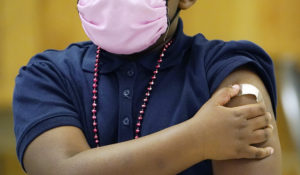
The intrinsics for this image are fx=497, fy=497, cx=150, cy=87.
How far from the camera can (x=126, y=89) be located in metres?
0.95

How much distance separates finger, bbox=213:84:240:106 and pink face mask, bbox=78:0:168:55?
6.9 inches

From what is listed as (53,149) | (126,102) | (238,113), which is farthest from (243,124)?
(53,149)

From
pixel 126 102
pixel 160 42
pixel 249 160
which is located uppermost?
pixel 160 42

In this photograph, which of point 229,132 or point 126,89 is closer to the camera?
point 229,132

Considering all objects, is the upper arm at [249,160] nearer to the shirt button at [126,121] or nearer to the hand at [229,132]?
the hand at [229,132]

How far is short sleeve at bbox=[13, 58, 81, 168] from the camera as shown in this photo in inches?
35.5

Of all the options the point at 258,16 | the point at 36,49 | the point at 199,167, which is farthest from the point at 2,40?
the point at 199,167

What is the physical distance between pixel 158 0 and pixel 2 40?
1.57 metres

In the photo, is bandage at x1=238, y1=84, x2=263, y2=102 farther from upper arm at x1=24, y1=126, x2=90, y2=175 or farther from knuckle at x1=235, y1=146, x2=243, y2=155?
upper arm at x1=24, y1=126, x2=90, y2=175

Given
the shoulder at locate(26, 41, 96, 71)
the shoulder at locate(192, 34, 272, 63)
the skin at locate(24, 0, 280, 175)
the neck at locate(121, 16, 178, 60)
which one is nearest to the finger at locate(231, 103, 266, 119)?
the skin at locate(24, 0, 280, 175)

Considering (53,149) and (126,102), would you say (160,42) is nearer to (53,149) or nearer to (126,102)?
(126,102)

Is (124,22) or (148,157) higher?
(124,22)

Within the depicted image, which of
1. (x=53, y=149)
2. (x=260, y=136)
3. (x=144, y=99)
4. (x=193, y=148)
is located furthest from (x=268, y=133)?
(x=53, y=149)

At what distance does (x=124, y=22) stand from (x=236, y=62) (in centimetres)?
22
